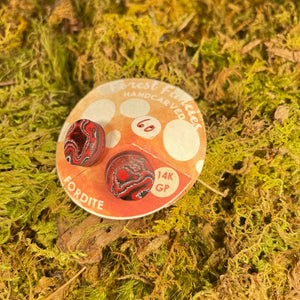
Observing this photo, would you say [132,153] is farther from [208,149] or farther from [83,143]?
[208,149]

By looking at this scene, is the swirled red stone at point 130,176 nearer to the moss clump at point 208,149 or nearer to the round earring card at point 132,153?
the round earring card at point 132,153

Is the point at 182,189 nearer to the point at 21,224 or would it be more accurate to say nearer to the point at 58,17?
the point at 21,224

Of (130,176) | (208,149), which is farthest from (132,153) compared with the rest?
(208,149)

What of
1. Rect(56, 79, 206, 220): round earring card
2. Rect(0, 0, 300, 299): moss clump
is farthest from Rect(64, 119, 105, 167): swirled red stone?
Rect(0, 0, 300, 299): moss clump

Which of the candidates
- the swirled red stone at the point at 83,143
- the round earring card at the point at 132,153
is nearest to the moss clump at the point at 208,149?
the round earring card at the point at 132,153

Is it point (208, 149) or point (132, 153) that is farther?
point (208, 149)

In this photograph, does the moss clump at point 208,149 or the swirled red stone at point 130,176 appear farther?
the moss clump at point 208,149

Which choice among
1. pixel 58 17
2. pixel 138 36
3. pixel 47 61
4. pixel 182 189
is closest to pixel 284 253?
pixel 182 189
